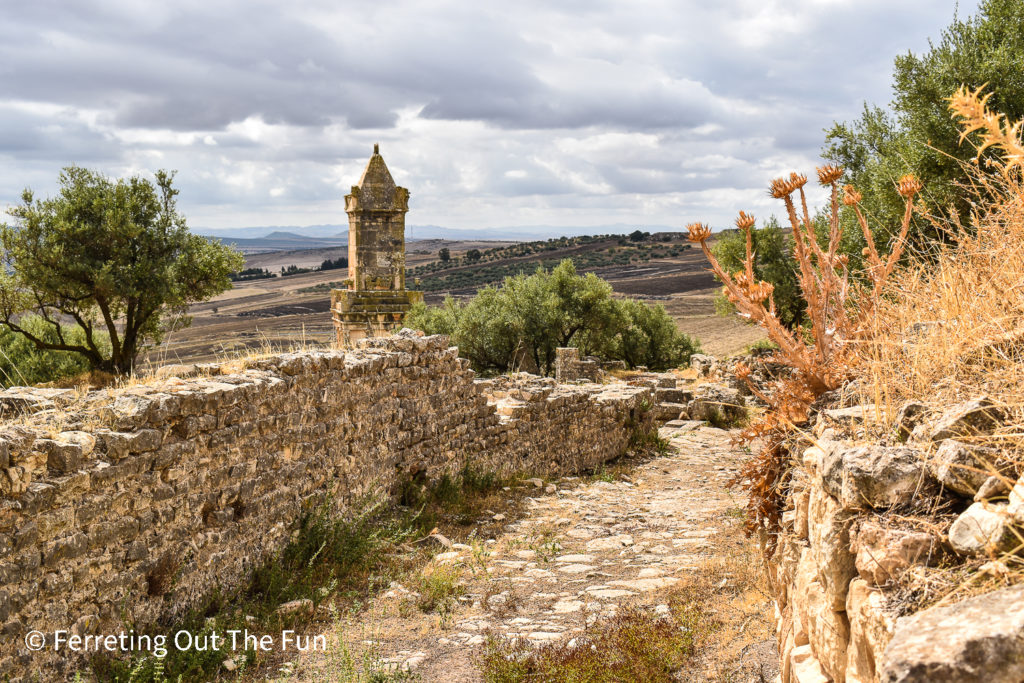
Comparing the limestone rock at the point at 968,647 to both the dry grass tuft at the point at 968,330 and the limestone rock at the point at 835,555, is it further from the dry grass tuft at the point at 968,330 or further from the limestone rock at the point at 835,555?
the dry grass tuft at the point at 968,330

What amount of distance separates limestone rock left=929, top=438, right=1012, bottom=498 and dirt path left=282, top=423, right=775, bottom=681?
219 centimetres

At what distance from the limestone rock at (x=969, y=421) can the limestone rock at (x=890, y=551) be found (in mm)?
476

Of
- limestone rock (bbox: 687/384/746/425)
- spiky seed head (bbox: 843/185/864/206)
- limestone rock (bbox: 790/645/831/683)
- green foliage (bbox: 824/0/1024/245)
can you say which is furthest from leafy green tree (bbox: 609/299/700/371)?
limestone rock (bbox: 790/645/831/683)

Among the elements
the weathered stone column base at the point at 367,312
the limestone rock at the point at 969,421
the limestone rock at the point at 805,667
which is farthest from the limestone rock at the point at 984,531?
the weathered stone column base at the point at 367,312

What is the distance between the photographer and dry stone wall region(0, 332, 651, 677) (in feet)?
14.0

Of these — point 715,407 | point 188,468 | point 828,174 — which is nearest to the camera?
point 828,174

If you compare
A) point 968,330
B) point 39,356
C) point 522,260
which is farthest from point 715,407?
point 522,260

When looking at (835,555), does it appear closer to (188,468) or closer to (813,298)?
(813,298)

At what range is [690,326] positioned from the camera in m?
53.1

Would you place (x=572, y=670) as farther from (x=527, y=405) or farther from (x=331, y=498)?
(x=527, y=405)

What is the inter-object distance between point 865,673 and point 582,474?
975cm

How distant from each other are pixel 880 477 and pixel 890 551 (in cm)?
33

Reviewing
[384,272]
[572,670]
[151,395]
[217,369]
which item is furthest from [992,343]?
[384,272]

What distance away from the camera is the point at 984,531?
2160 millimetres
